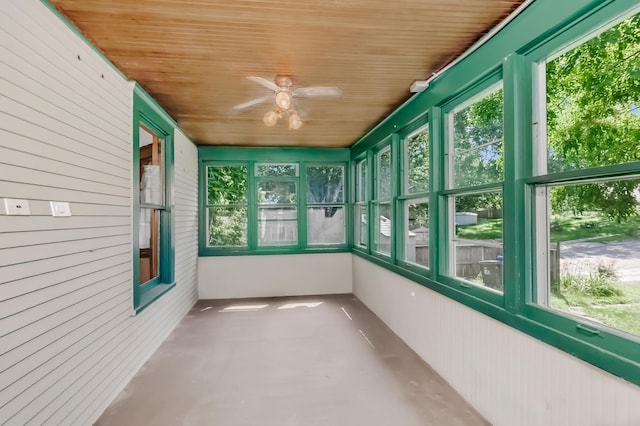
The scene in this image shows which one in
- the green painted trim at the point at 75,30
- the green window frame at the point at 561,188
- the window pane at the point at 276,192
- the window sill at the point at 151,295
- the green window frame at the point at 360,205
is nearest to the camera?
the green window frame at the point at 561,188

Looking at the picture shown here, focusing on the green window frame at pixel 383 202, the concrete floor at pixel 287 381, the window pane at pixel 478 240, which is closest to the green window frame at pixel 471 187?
the window pane at pixel 478 240

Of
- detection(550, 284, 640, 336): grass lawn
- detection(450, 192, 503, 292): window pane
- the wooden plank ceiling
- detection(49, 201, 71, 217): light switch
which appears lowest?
detection(550, 284, 640, 336): grass lawn

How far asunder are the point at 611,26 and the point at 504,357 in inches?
74.9

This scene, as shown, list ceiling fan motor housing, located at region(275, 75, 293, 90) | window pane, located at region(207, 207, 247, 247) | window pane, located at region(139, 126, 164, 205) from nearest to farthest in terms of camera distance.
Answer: ceiling fan motor housing, located at region(275, 75, 293, 90), window pane, located at region(139, 126, 164, 205), window pane, located at region(207, 207, 247, 247)

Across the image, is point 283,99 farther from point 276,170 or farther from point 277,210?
point 277,210

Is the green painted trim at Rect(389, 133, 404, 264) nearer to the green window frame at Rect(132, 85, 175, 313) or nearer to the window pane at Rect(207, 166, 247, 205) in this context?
the green window frame at Rect(132, 85, 175, 313)

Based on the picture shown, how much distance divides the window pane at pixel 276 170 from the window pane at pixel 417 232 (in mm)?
2722

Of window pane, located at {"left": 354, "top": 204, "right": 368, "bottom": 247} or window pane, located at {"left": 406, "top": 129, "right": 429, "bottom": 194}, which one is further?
window pane, located at {"left": 354, "top": 204, "right": 368, "bottom": 247}

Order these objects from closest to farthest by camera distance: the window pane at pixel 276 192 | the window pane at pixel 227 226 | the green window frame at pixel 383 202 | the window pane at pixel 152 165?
1. the window pane at pixel 152 165
2. the green window frame at pixel 383 202
3. the window pane at pixel 227 226
4. the window pane at pixel 276 192

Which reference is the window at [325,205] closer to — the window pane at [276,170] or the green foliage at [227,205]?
the window pane at [276,170]

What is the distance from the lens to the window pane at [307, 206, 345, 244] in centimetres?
616

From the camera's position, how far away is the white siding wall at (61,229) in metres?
1.60

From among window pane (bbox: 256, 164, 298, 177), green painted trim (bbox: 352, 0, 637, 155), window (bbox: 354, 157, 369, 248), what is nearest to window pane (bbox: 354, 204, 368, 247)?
window (bbox: 354, 157, 369, 248)

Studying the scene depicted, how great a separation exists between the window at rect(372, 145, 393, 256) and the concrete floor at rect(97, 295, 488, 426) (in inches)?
44.3
